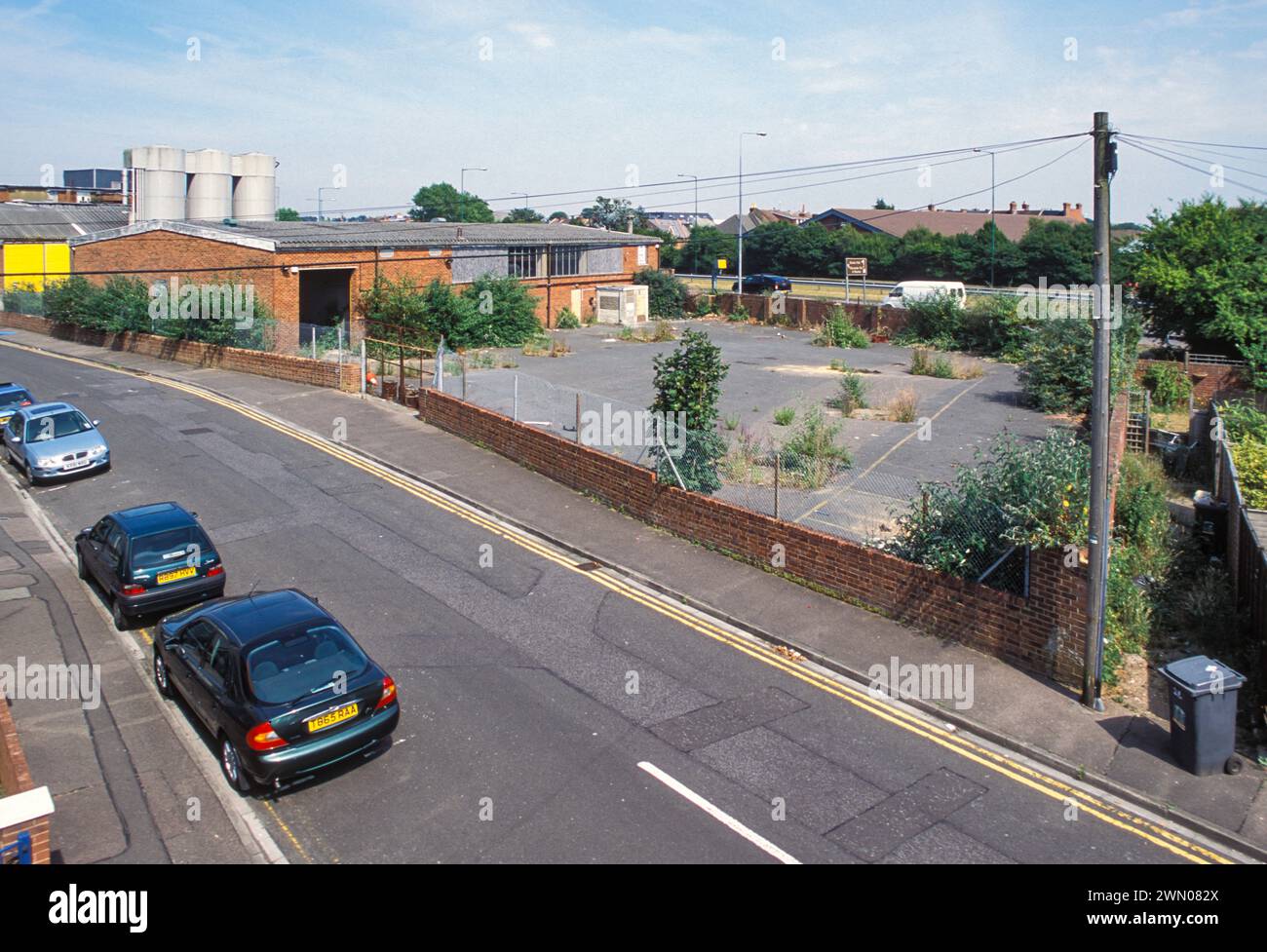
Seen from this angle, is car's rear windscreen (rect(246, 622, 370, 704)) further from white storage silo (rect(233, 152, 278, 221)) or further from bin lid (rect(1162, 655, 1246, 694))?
white storage silo (rect(233, 152, 278, 221))

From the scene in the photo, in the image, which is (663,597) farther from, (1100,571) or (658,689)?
(1100,571)

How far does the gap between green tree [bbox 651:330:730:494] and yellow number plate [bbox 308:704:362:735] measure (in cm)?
855

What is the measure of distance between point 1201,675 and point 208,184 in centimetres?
6995

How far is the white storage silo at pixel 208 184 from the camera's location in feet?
217

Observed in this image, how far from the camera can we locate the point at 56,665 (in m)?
12.5

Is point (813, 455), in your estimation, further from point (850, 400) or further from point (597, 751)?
point (597, 751)

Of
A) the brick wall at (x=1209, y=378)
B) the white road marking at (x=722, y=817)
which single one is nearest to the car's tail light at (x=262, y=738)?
the white road marking at (x=722, y=817)

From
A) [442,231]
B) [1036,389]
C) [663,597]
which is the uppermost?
[442,231]

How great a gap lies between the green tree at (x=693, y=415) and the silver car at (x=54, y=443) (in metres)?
12.5

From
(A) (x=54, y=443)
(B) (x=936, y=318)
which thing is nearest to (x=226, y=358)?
(A) (x=54, y=443)

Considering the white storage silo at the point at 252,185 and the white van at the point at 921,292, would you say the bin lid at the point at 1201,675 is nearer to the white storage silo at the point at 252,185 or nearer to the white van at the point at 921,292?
the white van at the point at 921,292

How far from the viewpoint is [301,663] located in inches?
387
